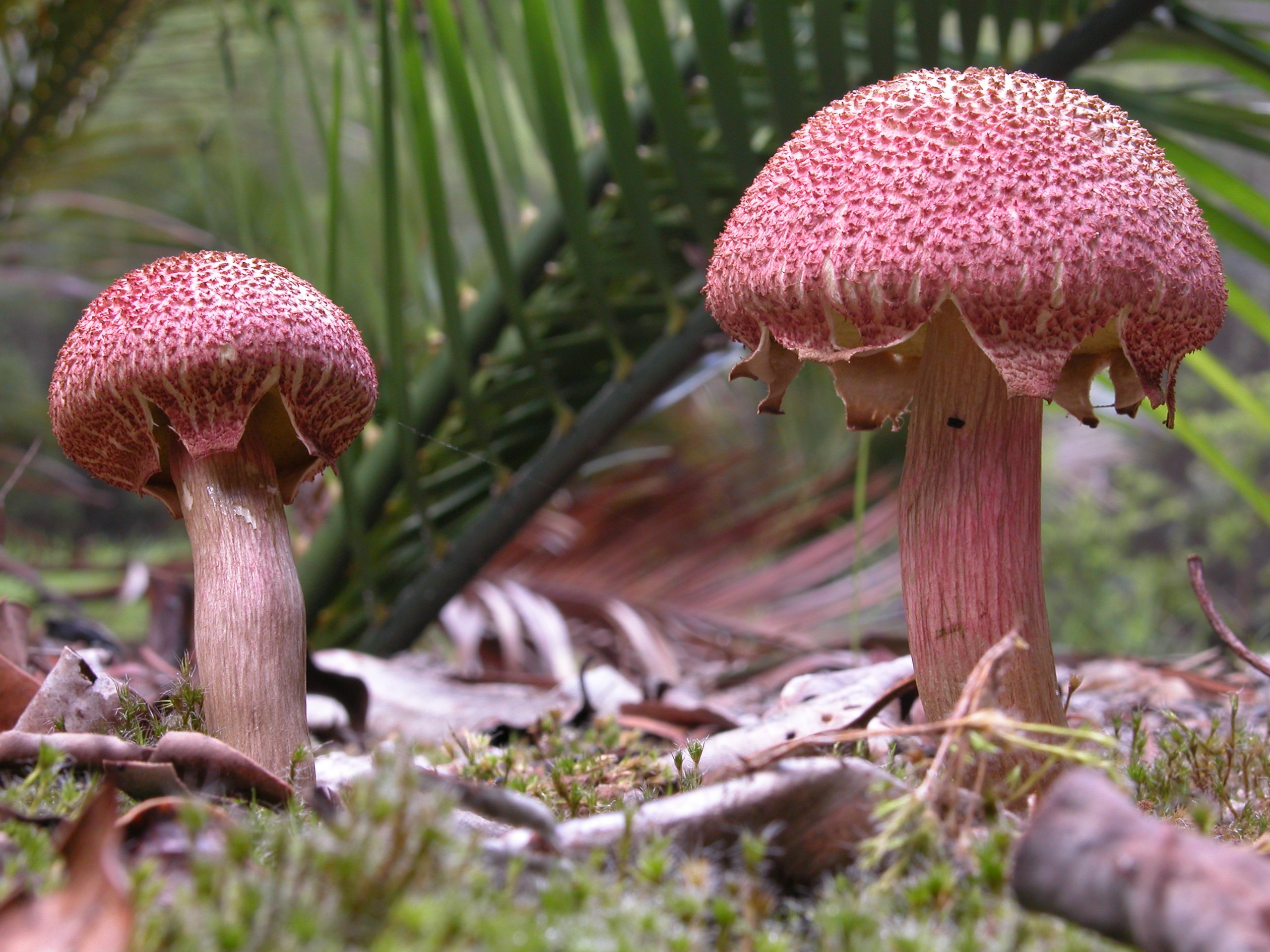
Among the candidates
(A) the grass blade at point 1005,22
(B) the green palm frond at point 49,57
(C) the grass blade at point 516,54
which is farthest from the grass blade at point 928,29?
(B) the green palm frond at point 49,57

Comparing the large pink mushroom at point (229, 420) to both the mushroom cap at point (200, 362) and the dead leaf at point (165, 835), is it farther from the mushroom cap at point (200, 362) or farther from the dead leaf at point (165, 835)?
the dead leaf at point (165, 835)

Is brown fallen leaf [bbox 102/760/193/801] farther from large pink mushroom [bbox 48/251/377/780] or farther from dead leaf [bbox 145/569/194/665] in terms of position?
dead leaf [bbox 145/569/194/665]

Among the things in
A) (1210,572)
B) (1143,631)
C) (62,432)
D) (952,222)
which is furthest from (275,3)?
(1210,572)

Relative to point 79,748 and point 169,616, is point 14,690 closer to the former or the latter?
point 79,748

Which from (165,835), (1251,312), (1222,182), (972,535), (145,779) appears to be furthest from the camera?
(1251,312)

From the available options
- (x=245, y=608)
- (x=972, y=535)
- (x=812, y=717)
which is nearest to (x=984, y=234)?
(x=972, y=535)

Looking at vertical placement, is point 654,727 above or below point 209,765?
below
